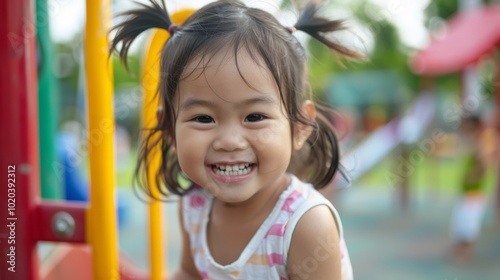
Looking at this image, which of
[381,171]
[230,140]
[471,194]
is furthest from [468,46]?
[230,140]

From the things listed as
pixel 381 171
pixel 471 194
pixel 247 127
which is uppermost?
pixel 247 127


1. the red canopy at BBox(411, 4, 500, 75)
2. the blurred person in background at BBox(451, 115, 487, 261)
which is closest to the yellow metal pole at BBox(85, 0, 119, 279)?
the blurred person in background at BBox(451, 115, 487, 261)

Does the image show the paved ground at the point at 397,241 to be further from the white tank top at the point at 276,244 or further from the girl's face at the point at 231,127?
the girl's face at the point at 231,127

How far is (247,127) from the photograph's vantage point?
0.97m

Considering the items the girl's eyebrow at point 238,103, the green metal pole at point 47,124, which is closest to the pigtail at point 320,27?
the girl's eyebrow at point 238,103

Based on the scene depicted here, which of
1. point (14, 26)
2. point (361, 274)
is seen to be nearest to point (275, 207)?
point (14, 26)

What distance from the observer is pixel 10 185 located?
1.17m

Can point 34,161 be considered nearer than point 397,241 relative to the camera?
Yes

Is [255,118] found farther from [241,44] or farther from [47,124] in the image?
[47,124]

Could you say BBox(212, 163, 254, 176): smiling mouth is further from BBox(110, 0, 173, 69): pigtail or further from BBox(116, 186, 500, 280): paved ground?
BBox(116, 186, 500, 280): paved ground

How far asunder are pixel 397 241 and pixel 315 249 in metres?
2.78

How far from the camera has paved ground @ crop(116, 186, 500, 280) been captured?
297 centimetres

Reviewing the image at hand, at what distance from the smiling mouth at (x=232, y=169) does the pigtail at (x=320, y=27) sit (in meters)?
0.33

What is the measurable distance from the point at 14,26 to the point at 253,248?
66 centimetres
